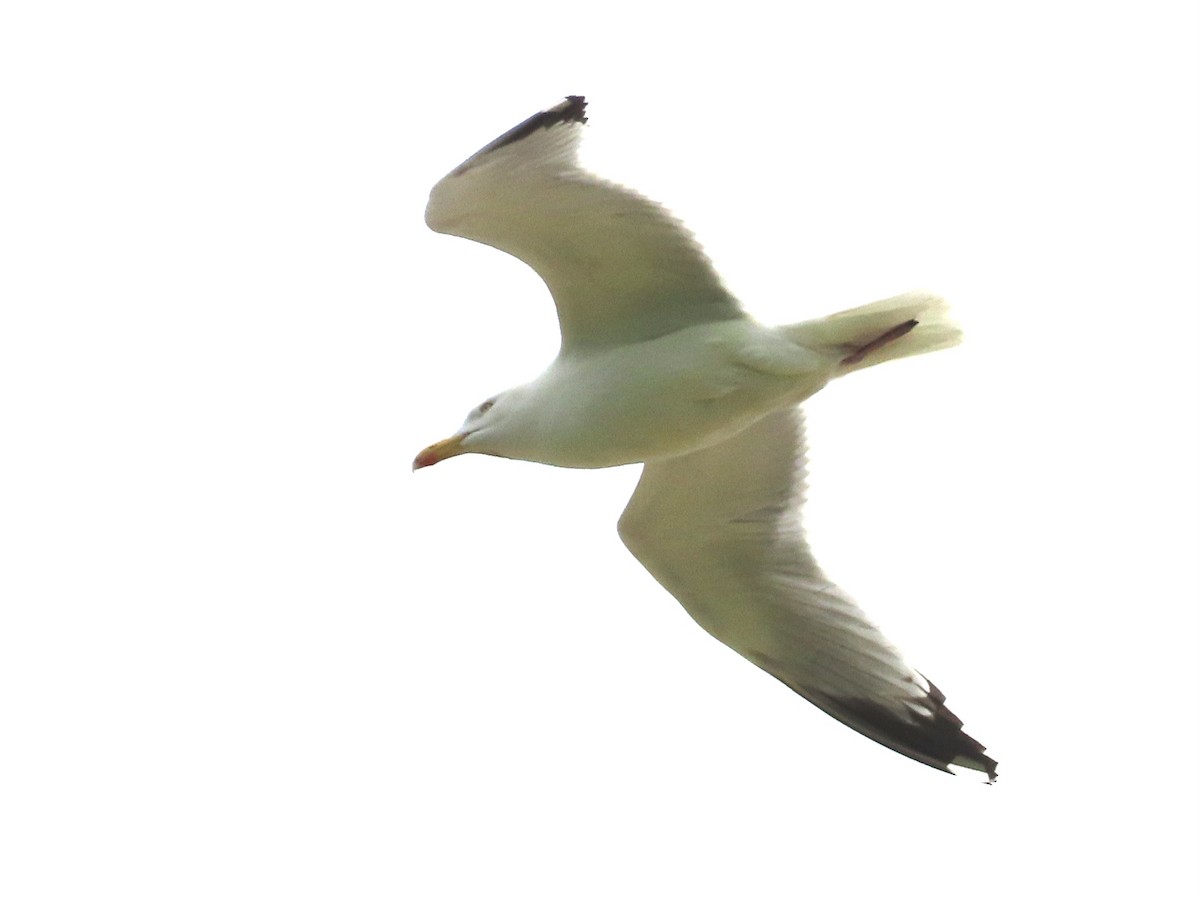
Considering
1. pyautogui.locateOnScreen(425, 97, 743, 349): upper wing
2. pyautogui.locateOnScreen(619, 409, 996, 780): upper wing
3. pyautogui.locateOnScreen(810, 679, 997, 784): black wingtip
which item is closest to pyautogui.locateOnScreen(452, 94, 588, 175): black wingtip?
pyautogui.locateOnScreen(425, 97, 743, 349): upper wing

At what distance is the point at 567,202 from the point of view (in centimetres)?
647

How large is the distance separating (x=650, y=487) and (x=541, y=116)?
72.9 inches

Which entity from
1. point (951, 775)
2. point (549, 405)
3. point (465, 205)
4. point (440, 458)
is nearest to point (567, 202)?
point (465, 205)

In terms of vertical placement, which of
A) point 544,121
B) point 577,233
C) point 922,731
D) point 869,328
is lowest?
point 922,731

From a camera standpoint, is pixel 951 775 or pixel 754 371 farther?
pixel 951 775

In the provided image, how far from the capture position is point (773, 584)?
7586 mm

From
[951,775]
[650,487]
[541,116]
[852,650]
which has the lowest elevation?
[951,775]

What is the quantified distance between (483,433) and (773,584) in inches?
53.7

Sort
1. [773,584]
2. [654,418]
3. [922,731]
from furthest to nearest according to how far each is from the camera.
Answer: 1. [773,584]
2. [922,731]
3. [654,418]

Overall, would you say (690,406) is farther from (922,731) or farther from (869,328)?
(922,731)

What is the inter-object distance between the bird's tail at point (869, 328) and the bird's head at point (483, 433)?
3.53 feet

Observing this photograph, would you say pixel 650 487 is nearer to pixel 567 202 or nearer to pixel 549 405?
pixel 549 405

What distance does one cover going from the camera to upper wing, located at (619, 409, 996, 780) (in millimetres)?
7406

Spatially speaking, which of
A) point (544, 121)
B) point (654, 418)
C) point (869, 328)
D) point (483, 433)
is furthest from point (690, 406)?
point (544, 121)
